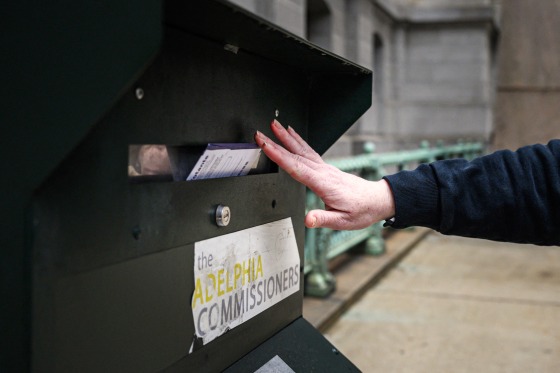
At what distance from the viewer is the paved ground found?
3.79 metres

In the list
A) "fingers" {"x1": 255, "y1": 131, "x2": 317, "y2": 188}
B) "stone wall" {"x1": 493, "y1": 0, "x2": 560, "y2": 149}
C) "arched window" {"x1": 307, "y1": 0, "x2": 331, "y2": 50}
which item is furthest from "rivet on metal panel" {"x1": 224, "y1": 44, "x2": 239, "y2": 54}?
"stone wall" {"x1": 493, "y1": 0, "x2": 560, "y2": 149}

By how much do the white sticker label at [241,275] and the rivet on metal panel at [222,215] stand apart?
0.11 feet

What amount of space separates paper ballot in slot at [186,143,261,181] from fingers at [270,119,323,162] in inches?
2.4

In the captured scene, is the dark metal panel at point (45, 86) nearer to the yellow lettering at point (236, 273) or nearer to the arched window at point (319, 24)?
the yellow lettering at point (236, 273)


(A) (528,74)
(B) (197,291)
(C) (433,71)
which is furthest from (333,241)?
(A) (528,74)

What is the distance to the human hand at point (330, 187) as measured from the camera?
1.37m

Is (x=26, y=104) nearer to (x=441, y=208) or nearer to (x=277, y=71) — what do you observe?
(x=277, y=71)

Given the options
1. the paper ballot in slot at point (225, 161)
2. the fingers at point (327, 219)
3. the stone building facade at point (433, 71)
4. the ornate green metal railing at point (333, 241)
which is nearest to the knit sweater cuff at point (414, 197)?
the fingers at point (327, 219)

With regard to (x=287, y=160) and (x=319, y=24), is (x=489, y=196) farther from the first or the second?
(x=319, y=24)

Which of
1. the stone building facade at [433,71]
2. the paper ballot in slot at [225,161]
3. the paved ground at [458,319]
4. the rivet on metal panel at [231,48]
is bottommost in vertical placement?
the paved ground at [458,319]

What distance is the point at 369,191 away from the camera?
4.86 ft

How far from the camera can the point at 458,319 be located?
178 inches

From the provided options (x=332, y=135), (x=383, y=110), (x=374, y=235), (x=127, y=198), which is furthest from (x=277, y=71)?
(x=383, y=110)

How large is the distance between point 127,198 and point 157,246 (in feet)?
0.41
